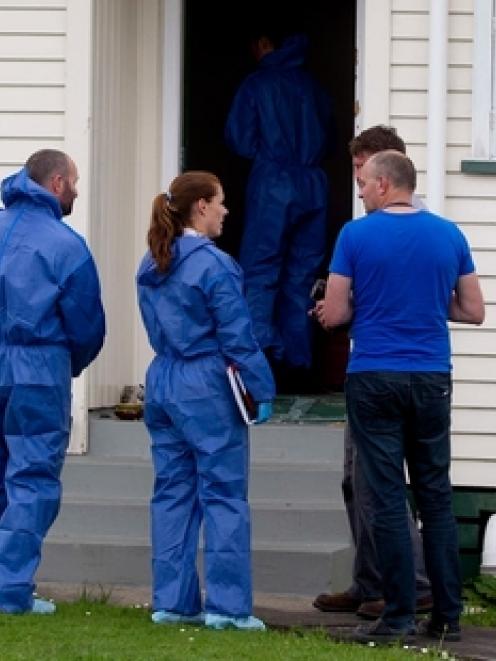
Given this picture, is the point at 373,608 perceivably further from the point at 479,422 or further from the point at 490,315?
the point at 490,315

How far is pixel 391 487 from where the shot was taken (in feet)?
23.7

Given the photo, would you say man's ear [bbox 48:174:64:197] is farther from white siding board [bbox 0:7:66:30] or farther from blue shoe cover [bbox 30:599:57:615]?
white siding board [bbox 0:7:66:30]

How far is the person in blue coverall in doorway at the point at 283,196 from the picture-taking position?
11.1 m

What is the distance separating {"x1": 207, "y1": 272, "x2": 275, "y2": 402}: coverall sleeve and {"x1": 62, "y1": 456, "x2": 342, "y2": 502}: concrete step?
1.96 m

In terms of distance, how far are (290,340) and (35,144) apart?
2202 mm

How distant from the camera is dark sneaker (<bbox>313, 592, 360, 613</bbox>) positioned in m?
8.22

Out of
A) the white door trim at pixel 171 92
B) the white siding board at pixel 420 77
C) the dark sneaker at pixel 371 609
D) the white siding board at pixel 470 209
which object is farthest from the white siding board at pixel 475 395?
the white door trim at pixel 171 92

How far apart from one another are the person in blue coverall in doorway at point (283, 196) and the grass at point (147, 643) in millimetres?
3705

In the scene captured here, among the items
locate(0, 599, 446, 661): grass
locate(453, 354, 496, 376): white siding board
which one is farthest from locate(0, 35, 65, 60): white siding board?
locate(0, 599, 446, 661): grass

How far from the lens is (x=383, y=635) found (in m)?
7.32

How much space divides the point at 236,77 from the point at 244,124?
1.26 meters

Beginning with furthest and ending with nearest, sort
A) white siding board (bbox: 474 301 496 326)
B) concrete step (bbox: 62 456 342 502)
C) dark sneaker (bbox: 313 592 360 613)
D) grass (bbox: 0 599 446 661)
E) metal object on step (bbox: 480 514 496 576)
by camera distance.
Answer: white siding board (bbox: 474 301 496 326), metal object on step (bbox: 480 514 496 576), concrete step (bbox: 62 456 342 502), dark sneaker (bbox: 313 592 360 613), grass (bbox: 0 599 446 661)

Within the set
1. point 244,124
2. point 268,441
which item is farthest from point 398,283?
point 244,124

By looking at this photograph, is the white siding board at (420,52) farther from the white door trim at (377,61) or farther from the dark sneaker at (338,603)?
the dark sneaker at (338,603)
